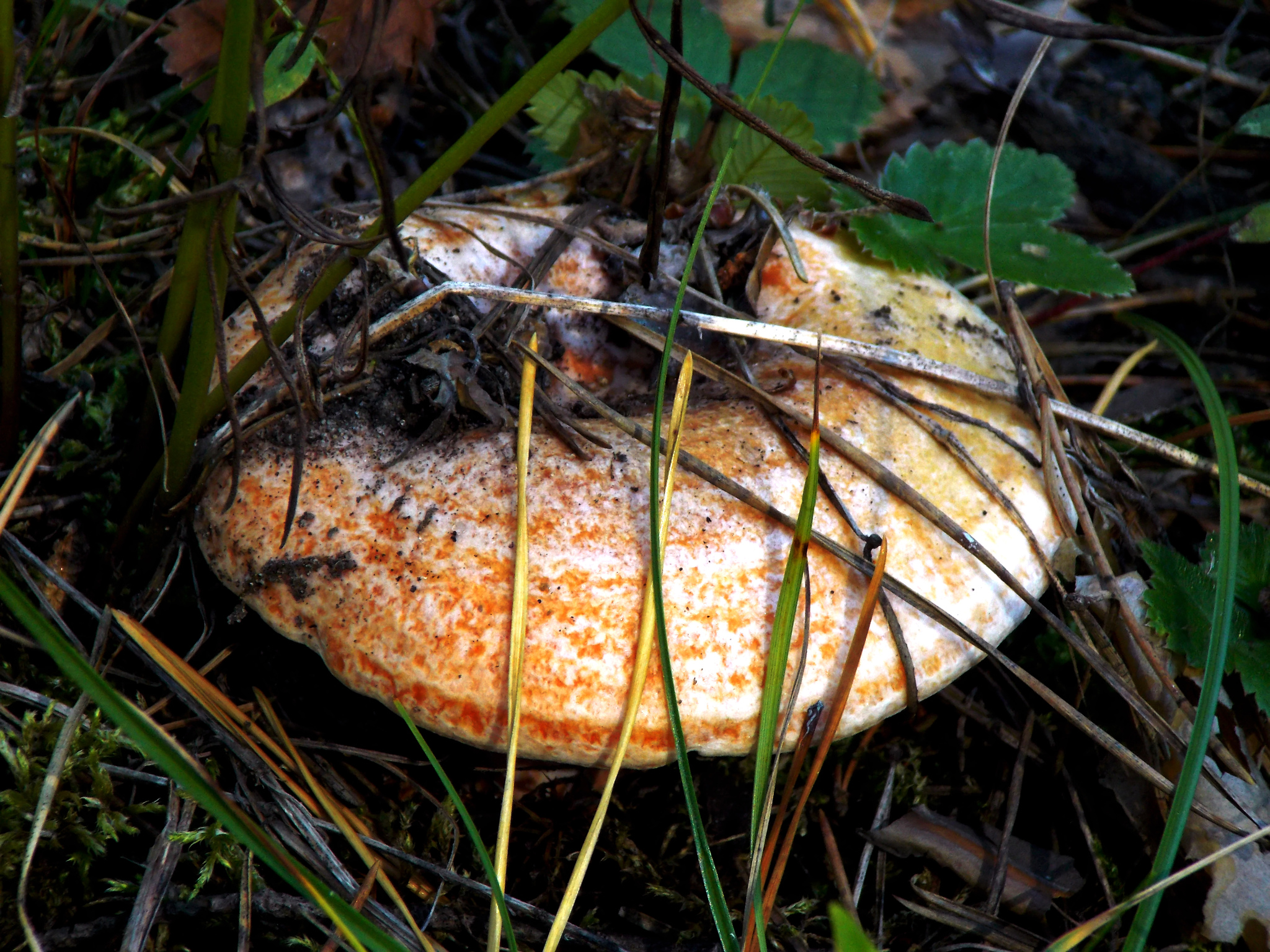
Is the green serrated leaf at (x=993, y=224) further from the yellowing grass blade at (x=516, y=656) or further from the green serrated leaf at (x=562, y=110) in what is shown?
the yellowing grass blade at (x=516, y=656)

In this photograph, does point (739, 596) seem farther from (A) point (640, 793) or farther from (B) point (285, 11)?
(B) point (285, 11)

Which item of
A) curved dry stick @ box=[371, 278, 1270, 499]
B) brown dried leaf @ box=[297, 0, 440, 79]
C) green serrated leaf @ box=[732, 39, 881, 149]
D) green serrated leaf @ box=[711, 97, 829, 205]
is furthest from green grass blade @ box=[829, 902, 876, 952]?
green serrated leaf @ box=[732, 39, 881, 149]

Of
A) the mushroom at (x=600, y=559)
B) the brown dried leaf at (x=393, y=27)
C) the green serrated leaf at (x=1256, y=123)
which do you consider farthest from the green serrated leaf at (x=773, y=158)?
the green serrated leaf at (x=1256, y=123)

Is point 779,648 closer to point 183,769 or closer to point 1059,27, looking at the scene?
point 183,769

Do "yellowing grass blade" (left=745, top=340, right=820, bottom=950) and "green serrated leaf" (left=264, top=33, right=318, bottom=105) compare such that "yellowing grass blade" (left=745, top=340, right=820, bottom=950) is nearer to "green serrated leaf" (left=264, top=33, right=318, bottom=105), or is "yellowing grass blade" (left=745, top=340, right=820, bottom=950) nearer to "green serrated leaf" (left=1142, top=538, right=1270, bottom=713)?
"green serrated leaf" (left=1142, top=538, right=1270, bottom=713)

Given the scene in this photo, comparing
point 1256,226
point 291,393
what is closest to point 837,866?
point 291,393
